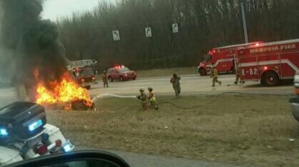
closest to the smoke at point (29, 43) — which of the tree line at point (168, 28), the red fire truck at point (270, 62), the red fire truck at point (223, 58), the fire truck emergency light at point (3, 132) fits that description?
the red fire truck at point (270, 62)

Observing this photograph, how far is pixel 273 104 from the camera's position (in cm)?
1605

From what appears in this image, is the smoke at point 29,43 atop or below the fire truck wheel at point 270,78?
atop

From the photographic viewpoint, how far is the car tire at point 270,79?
22609mm

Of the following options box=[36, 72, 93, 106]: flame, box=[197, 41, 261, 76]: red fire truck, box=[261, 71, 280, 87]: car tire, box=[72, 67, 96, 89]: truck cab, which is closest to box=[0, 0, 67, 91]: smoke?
box=[36, 72, 93, 106]: flame

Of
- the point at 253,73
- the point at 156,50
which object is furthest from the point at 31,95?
the point at 156,50

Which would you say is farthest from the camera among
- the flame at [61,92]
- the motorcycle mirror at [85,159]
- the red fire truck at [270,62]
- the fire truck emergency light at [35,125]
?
the red fire truck at [270,62]

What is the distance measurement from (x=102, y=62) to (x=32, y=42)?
143 feet

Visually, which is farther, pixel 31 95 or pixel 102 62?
pixel 102 62

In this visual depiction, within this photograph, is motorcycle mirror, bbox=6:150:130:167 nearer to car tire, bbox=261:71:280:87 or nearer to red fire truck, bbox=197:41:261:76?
car tire, bbox=261:71:280:87

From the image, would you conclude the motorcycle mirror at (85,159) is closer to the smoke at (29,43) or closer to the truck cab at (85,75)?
the smoke at (29,43)

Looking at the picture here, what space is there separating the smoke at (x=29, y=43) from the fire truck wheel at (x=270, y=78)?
35.6ft

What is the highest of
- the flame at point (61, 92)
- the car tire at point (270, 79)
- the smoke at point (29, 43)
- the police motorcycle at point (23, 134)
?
the smoke at point (29, 43)

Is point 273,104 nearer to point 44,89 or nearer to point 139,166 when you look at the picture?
point 139,166

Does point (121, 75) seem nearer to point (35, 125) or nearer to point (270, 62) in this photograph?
point (270, 62)
